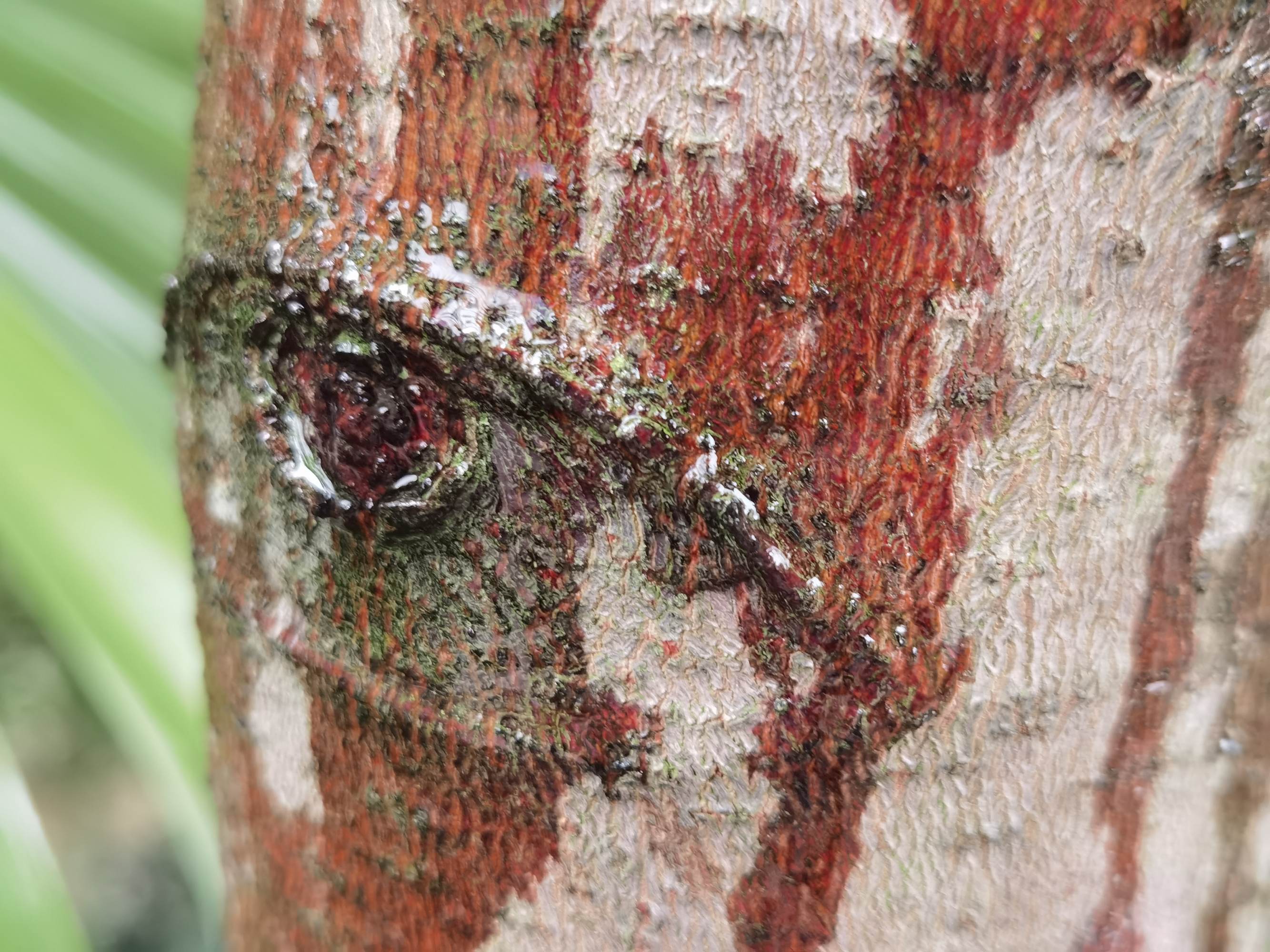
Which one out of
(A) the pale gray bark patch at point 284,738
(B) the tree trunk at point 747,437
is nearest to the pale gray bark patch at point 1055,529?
(B) the tree trunk at point 747,437

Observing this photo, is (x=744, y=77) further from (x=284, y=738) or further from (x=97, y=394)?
(x=97, y=394)

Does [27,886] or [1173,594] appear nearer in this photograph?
[1173,594]

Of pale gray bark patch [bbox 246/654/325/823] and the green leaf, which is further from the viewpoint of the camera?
the green leaf

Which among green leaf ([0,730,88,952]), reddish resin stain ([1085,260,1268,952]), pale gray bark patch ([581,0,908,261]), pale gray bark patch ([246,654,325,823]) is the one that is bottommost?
green leaf ([0,730,88,952])

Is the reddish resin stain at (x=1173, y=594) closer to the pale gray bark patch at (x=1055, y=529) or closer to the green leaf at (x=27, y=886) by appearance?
the pale gray bark patch at (x=1055, y=529)

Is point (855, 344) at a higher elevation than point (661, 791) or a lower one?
higher

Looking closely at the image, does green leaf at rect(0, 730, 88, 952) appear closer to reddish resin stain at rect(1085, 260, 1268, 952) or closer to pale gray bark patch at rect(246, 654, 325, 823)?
pale gray bark patch at rect(246, 654, 325, 823)

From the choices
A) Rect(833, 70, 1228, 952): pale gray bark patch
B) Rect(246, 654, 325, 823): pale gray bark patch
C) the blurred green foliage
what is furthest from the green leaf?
Rect(833, 70, 1228, 952): pale gray bark patch

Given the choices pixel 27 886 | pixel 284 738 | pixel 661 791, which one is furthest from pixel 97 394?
pixel 661 791
